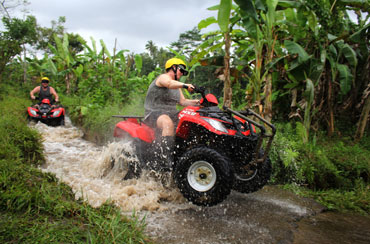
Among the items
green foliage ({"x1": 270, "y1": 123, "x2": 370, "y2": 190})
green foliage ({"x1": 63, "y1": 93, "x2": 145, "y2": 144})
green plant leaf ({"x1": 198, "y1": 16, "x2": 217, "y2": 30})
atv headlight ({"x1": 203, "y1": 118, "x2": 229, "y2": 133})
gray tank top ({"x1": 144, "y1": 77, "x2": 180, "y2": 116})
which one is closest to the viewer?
atv headlight ({"x1": 203, "y1": 118, "x2": 229, "y2": 133})

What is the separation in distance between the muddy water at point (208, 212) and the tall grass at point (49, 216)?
0.88 feet

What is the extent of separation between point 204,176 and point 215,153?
316mm

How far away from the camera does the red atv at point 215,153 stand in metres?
3.18

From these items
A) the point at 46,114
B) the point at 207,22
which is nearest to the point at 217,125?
the point at 207,22

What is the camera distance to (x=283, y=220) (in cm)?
373

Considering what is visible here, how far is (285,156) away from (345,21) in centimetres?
433

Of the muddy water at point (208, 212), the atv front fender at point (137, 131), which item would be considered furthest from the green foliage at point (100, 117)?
the atv front fender at point (137, 131)

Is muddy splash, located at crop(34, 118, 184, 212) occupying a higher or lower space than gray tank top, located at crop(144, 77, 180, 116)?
lower

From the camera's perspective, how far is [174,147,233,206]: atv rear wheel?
123 inches

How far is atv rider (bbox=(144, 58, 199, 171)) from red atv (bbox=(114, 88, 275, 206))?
121mm

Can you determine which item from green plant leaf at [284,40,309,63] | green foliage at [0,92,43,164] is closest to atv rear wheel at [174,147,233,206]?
green foliage at [0,92,43,164]

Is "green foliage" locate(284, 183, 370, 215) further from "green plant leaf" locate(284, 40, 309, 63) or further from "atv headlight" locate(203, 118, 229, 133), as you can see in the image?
"green plant leaf" locate(284, 40, 309, 63)

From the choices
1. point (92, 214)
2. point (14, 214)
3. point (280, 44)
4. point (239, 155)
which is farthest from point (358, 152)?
point (14, 214)

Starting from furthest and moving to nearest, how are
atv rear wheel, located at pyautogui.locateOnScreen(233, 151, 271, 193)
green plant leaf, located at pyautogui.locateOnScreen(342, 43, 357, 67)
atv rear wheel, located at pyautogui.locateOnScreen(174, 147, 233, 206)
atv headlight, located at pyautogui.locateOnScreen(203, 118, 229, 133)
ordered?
green plant leaf, located at pyautogui.locateOnScreen(342, 43, 357, 67), atv rear wheel, located at pyautogui.locateOnScreen(233, 151, 271, 193), atv headlight, located at pyautogui.locateOnScreen(203, 118, 229, 133), atv rear wheel, located at pyautogui.locateOnScreen(174, 147, 233, 206)
